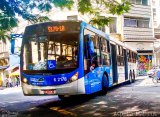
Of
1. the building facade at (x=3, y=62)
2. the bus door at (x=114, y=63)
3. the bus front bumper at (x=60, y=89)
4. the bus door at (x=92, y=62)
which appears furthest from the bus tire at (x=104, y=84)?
the building facade at (x=3, y=62)

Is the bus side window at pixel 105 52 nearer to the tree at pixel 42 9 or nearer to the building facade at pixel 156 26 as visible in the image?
the tree at pixel 42 9

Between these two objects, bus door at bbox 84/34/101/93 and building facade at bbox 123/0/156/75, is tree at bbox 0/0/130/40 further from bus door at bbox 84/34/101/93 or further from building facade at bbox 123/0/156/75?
building facade at bbox 123/0/156/75

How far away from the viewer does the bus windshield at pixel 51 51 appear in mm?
12039

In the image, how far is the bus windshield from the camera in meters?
12.0

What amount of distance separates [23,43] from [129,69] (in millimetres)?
12449

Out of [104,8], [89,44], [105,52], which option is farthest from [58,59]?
[105,52]

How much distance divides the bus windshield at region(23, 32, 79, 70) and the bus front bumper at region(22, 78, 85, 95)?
0.66 meters

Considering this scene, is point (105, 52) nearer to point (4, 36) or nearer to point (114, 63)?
point (114, 63)

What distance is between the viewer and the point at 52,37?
12430mm

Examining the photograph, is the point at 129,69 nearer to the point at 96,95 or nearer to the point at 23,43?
the point at 96,95

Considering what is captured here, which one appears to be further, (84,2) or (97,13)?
(97,13)

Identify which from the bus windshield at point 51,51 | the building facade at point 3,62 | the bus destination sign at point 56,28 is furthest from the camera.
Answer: the building facade at point 3,62

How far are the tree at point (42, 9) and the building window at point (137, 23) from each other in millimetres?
28602

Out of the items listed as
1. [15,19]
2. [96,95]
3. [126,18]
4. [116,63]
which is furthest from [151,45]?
[15,19]
